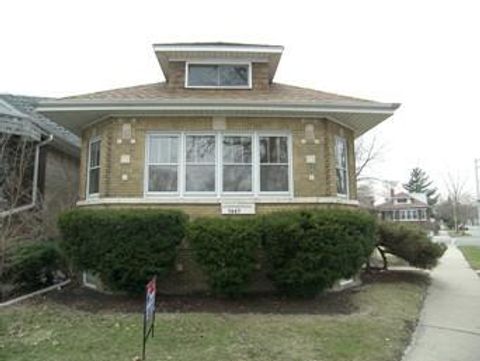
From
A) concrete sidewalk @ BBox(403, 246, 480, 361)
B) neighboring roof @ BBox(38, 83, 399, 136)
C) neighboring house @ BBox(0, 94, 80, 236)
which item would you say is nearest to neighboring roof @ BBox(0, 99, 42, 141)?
neighboring house @ BBox(0, 94, 80, 236)

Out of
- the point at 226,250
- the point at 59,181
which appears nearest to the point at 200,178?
the point at 226,250

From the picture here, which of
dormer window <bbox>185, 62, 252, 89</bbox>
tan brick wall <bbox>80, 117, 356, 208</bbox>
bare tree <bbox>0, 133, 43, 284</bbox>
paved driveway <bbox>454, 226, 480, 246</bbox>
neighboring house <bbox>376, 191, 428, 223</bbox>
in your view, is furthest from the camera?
neighboring house <bbox>376, 191, 428, 223</bbox>

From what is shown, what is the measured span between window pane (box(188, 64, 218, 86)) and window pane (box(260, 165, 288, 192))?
3.01m

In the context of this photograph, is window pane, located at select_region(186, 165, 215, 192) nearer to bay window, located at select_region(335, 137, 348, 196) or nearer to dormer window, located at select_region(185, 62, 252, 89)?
dormer window, located at select_region(185, 62, 252, 89)

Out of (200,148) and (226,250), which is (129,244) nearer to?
(226,250)

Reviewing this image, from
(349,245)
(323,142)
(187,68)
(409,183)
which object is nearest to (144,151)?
(187,68)

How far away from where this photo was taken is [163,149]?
10.2 meters

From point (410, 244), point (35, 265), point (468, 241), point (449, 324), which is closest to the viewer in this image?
point (449, 324)

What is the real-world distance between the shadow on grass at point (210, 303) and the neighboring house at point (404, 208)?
5608 centimetres

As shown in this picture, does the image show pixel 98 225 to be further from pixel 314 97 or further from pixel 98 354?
pixel 314 97

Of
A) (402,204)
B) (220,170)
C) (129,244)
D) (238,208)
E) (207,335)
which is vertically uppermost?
(402,204)

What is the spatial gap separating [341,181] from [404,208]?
187 feet

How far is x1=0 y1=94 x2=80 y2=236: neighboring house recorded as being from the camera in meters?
11.1

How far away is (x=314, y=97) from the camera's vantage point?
1081 cm
